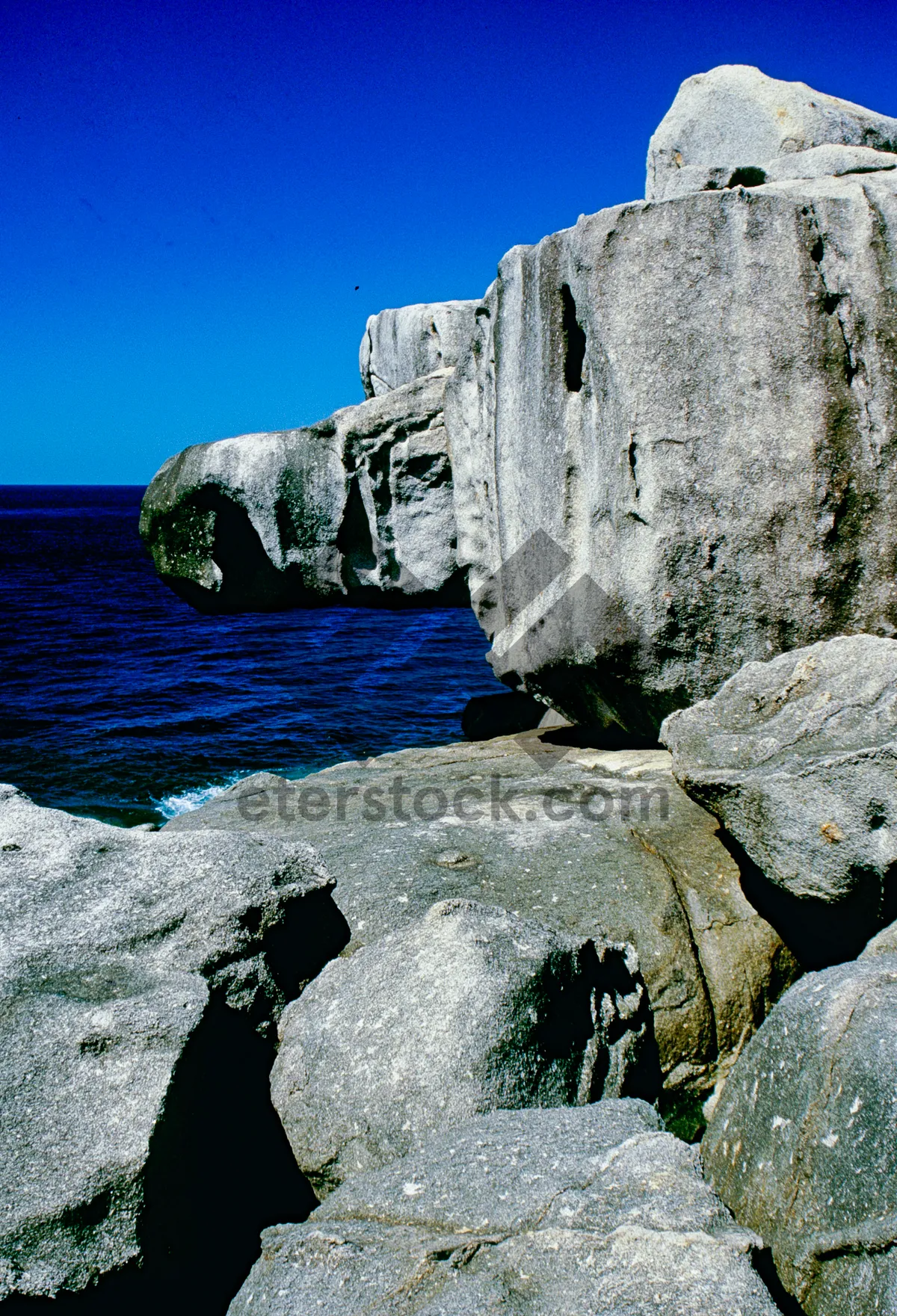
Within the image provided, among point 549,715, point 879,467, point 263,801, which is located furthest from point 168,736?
point 879,467

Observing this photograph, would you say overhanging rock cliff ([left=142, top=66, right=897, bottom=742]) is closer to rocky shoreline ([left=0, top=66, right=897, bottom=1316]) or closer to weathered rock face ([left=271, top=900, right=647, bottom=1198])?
rocky shoreline ([left=0, top=66, right=897, bottom=1316])

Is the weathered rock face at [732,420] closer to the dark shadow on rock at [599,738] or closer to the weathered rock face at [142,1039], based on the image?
the dark shadow on rock at [599,738]

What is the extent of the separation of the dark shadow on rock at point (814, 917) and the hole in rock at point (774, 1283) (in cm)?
161

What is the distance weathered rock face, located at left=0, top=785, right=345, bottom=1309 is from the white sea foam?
7732mm

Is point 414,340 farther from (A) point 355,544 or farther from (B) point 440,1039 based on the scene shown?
(B) point 440,1039

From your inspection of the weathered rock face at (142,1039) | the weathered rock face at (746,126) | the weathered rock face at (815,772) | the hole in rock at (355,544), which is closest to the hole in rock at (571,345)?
the weathered rock face at (746,126)

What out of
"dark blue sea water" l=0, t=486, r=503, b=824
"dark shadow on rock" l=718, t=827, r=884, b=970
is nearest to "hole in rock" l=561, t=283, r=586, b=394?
"dark shadow on rock" l=718, t=827, r=884, b=970

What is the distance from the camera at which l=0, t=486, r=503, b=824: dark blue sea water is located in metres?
13.7

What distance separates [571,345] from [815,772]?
2.94 m

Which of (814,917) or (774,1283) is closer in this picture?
(774,1283)

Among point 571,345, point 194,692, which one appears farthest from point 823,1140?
point 194,692

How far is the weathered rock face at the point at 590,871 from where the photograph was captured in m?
4.26

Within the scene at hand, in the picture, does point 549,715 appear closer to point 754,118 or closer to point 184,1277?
point 754,118

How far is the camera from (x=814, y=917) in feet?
13.9
